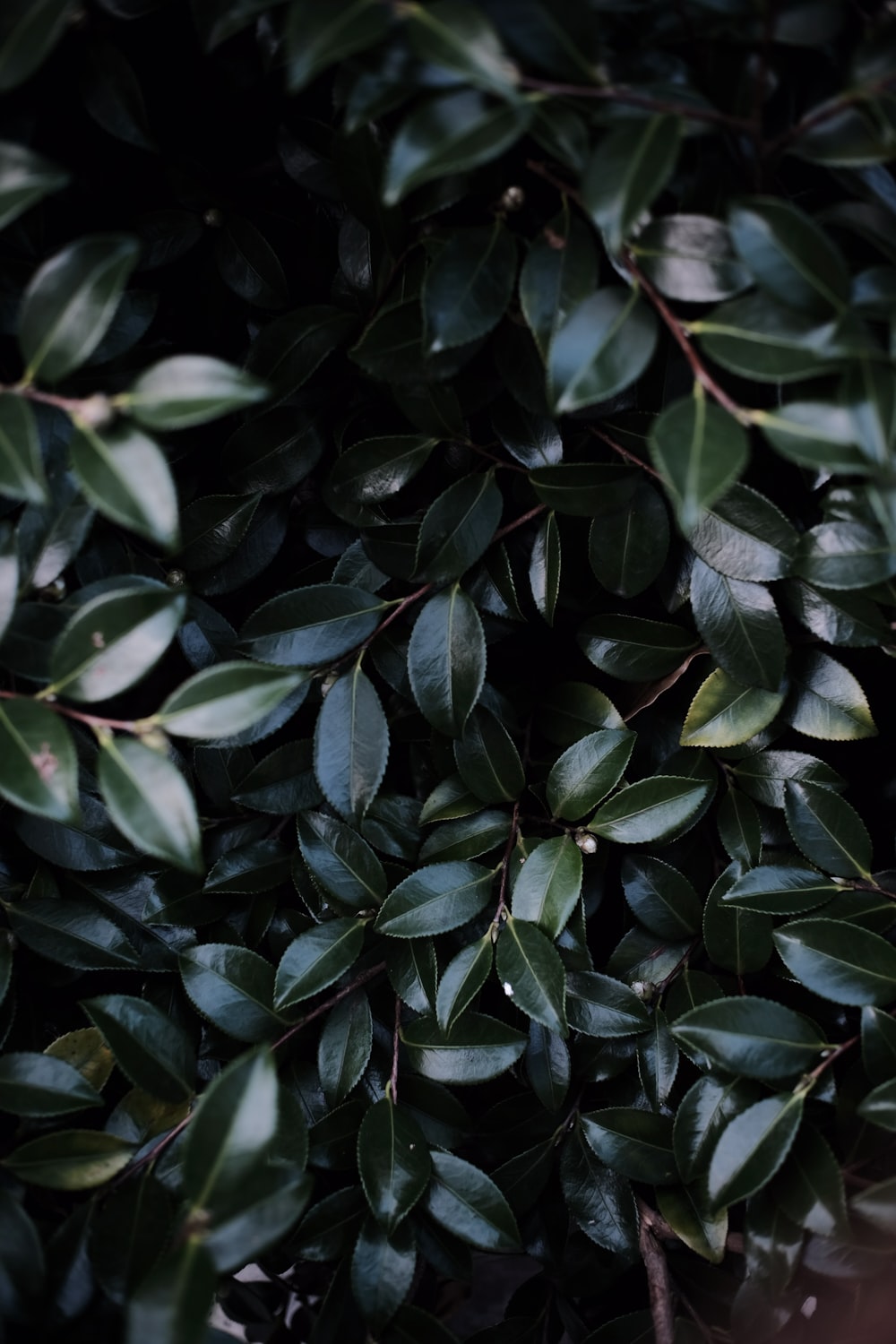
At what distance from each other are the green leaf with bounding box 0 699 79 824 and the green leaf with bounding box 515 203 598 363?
15.2 inches

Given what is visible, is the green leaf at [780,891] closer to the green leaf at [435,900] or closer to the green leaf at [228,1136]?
the green leaf at [435,900]

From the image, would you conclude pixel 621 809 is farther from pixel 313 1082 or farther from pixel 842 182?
pixel 842 182

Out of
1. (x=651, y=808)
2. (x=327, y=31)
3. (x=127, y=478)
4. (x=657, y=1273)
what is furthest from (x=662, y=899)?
(x=327, y=31)

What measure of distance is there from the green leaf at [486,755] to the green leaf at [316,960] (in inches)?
5.8

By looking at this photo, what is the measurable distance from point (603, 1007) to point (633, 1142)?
4.5 inches

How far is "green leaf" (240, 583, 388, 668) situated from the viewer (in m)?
0.73

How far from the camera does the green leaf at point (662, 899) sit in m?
0.81

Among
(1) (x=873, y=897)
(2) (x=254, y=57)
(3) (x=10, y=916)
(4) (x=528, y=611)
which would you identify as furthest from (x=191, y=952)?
(2) (x=254, y=57)

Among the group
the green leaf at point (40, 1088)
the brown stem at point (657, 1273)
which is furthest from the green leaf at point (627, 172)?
the brown stem at point (657, 1273)

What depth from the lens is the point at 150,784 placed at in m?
0.58

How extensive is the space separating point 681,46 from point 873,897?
2.03 ft

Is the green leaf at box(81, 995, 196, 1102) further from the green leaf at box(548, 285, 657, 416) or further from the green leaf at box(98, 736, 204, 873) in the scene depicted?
the green leaf at box(548, 285, 657, 416)

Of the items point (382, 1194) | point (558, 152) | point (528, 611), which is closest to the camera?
point (558, 152)

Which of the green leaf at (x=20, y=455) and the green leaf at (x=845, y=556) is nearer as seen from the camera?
the green leaf at (x=20, y=455)
